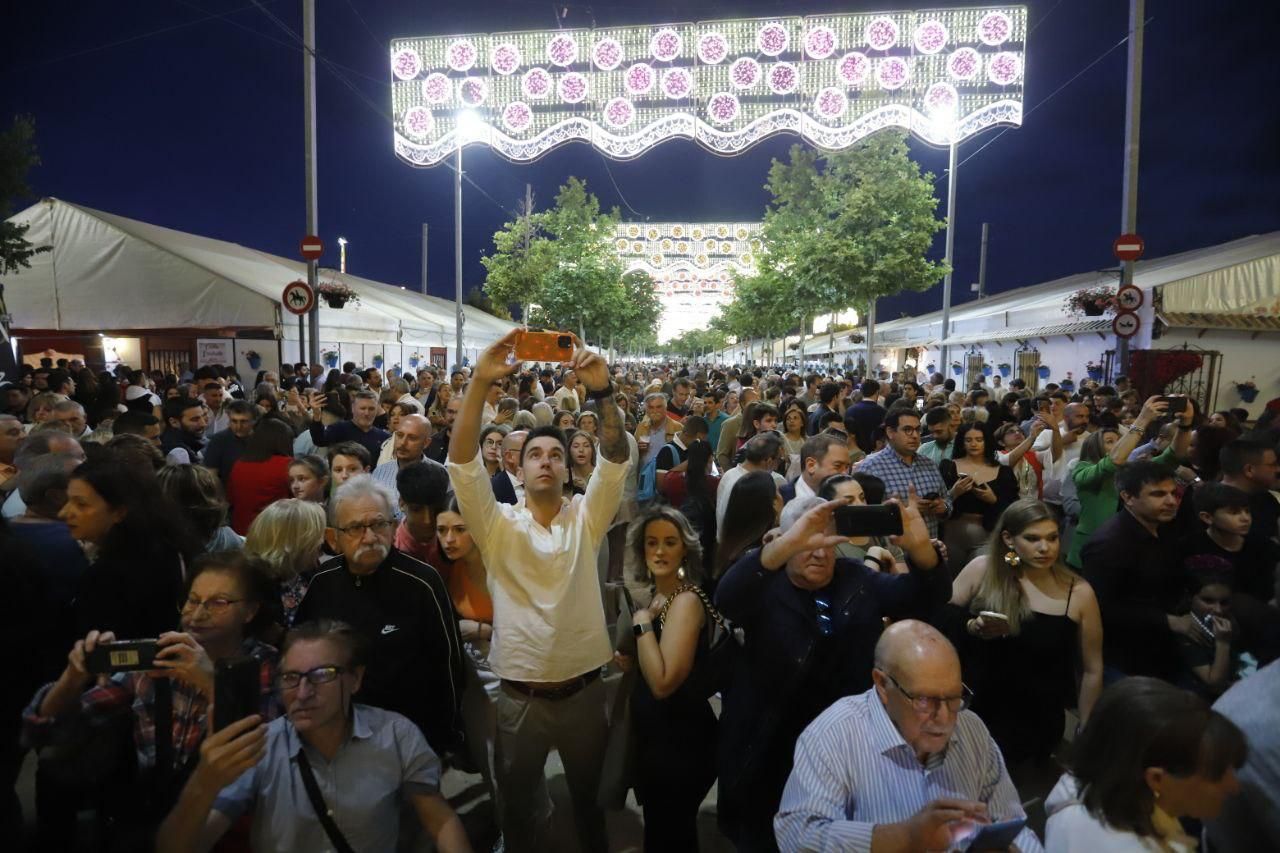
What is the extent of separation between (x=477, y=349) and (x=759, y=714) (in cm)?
3092

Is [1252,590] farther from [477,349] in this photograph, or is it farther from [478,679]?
[477,349]

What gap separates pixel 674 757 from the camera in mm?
2816

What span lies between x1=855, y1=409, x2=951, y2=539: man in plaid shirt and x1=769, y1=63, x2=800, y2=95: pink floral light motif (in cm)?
1545

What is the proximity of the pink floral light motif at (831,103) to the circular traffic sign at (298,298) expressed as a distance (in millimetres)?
13012

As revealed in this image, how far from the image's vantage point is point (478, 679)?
353cm

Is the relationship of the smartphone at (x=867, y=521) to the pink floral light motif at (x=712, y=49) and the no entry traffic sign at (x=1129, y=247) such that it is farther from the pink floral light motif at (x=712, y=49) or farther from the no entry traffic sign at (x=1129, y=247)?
the pink floral light motif at (x=712, y=49)

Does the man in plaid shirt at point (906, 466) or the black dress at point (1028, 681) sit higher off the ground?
the man in plaid shirt at point (906, 466)

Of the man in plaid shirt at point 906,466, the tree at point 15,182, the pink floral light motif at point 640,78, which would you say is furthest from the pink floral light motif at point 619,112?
the man in plaid shirt at point 906,466

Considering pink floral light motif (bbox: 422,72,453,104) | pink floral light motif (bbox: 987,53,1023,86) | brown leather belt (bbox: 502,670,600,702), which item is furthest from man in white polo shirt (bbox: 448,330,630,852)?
pink floral light motif (bbox: 422,72,453,104)

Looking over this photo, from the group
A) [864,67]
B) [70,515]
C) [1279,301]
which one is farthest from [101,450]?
[1279,301]

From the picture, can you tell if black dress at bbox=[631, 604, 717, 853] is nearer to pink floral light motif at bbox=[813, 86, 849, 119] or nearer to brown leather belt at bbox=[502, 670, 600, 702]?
brown leather belt at bbox=[502, 670, 600, 702]

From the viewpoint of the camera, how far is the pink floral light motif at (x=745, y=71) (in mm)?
18203

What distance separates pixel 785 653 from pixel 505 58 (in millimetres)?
19761

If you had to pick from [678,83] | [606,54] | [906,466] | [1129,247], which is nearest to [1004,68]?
[678,83]
